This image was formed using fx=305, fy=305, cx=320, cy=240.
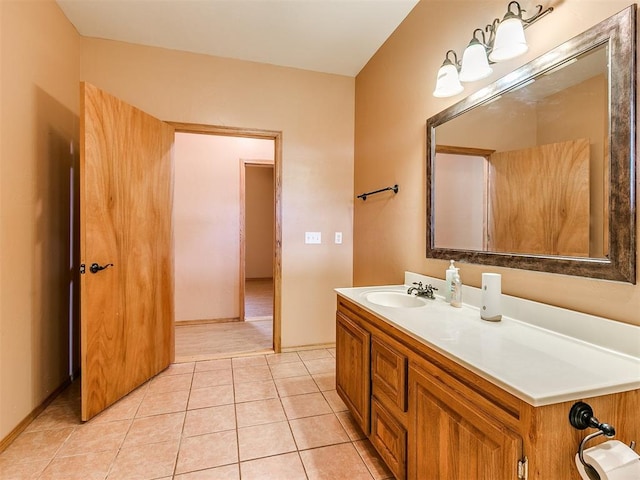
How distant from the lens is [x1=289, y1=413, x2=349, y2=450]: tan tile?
5.49ft

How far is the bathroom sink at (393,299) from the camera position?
179 cm

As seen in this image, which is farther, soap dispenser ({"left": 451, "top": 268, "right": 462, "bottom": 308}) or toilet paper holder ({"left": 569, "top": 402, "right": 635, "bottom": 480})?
soap dispenser ({"left": 451, "top": 268, "right": 462, "bottom": 308})

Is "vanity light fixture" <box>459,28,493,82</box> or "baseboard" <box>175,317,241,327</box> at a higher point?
"vanity light fixture" <box>459,28,493,82</box>

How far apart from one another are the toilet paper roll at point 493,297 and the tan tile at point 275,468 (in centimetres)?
114

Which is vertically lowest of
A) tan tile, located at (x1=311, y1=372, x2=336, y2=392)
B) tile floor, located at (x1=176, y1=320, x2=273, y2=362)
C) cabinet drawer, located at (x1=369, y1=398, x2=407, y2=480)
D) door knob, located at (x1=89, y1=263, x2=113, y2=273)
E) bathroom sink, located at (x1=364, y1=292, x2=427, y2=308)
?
tan tile, located at (x1=311, y1=372, x2=336, y2=392)

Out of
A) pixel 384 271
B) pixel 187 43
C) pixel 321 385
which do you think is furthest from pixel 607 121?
pixel 187 43

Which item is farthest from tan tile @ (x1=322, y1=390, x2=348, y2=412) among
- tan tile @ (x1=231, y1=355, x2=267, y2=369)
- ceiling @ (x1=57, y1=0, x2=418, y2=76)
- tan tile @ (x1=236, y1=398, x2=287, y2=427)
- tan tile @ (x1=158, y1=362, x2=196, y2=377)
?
ceiling @ (x1=57, y1=0, x2=418, y2=76)

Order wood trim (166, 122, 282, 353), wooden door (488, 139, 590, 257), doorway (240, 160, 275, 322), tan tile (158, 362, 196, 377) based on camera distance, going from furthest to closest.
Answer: doorway (240, 160, 275, 322)
wood trim (166, 122, 282, 353)
tan tile (158, 362, 196, 377)
wooden door (488, 139, 590, 257)

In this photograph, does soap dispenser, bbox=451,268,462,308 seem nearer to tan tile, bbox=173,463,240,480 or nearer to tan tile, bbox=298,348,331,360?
tan tile, bbox=173,463,240,480

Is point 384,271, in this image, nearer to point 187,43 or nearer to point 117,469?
point 117,469

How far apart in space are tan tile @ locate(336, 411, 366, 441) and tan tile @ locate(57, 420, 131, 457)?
1.25m

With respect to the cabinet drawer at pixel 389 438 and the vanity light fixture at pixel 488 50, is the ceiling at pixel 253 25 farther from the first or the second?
the cabinet drawer at pixel 389 438

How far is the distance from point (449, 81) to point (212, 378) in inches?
102

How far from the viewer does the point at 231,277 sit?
396 centimetres
